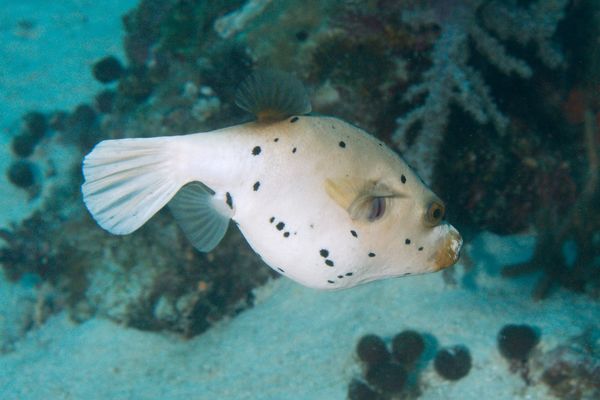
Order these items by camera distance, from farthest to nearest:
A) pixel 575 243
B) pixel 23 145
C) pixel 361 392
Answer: pixel 23 145
pixel 575 243
pixel 361 392

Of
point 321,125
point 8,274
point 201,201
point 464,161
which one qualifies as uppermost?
point 321,125

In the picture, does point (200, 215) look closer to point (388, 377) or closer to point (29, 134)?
point (388, 377)

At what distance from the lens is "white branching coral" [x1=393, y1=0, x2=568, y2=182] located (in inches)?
162

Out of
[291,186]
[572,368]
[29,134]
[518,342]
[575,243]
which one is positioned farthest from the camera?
[29,134]

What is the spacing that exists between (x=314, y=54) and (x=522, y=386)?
367 cm

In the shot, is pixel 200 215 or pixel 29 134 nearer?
pixel 200 215

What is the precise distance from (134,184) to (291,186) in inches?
28.1

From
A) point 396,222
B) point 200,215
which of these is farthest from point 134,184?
point 396,222

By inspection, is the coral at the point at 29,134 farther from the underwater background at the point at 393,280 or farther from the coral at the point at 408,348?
the coral at the point at 408,348

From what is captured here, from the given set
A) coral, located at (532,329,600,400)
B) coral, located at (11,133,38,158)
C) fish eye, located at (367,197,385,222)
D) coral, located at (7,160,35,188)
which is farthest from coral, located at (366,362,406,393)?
coral, located at (11,133,38,158)

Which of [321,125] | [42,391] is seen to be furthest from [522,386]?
[42,391]

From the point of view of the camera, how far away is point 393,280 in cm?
482

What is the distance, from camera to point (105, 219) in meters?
1.98

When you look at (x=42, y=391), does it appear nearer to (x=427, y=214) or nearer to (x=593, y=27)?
(x=427, y=214)
